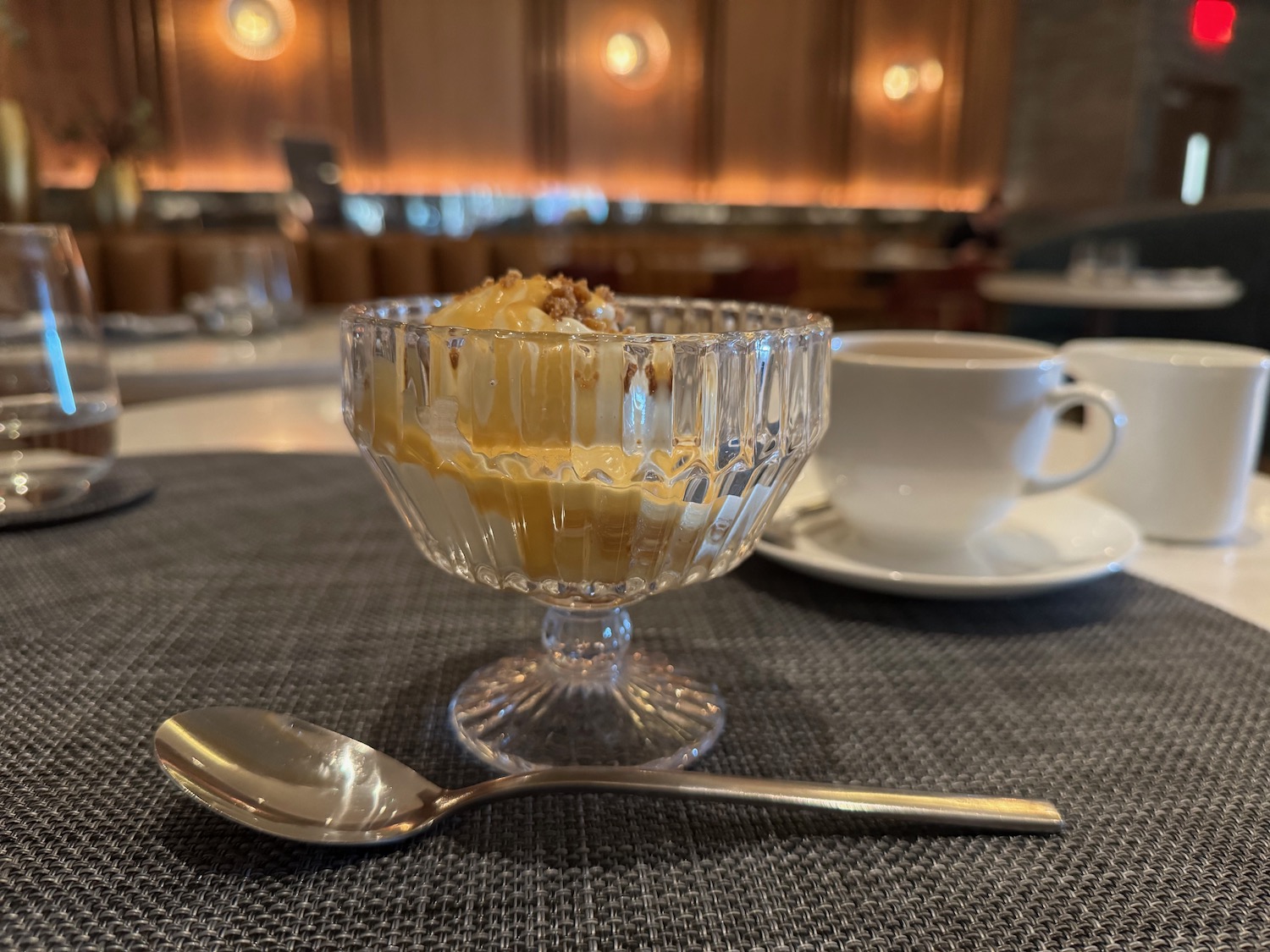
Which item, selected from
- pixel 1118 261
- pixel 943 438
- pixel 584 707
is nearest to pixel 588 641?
pixel 584 707

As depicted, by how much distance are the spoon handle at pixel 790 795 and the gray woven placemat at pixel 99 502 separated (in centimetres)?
43

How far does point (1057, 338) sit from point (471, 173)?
3225 mm

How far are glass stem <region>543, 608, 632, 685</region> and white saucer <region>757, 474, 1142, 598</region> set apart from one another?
148mm

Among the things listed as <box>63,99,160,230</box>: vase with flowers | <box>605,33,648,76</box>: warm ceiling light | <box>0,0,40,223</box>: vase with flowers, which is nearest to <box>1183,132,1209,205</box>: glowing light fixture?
<box>605,33,648,76</box>: warm ceiling light

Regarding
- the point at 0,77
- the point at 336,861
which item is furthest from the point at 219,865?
the point at 0,77

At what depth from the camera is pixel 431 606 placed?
18.8 inches

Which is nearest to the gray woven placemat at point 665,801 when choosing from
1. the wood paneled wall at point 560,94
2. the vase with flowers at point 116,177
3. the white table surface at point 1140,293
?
the vase with flowers at point 116,177

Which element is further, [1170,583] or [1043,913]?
[1170,583]

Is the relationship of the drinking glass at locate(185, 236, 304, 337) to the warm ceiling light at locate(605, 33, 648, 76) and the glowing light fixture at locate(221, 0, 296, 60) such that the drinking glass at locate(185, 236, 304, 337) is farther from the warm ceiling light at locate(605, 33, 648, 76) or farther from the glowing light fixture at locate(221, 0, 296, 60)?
the warm ceiling light at locate(605, 33, 648, 76)

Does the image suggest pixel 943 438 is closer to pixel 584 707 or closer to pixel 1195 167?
pixel 584 707

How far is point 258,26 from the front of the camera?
4.42 metres

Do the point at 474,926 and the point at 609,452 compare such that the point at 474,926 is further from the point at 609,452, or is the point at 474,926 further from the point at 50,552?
the point at 50,552

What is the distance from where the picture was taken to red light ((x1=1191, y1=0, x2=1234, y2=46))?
15.9 feet

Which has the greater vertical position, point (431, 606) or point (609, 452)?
point (609, 452)
